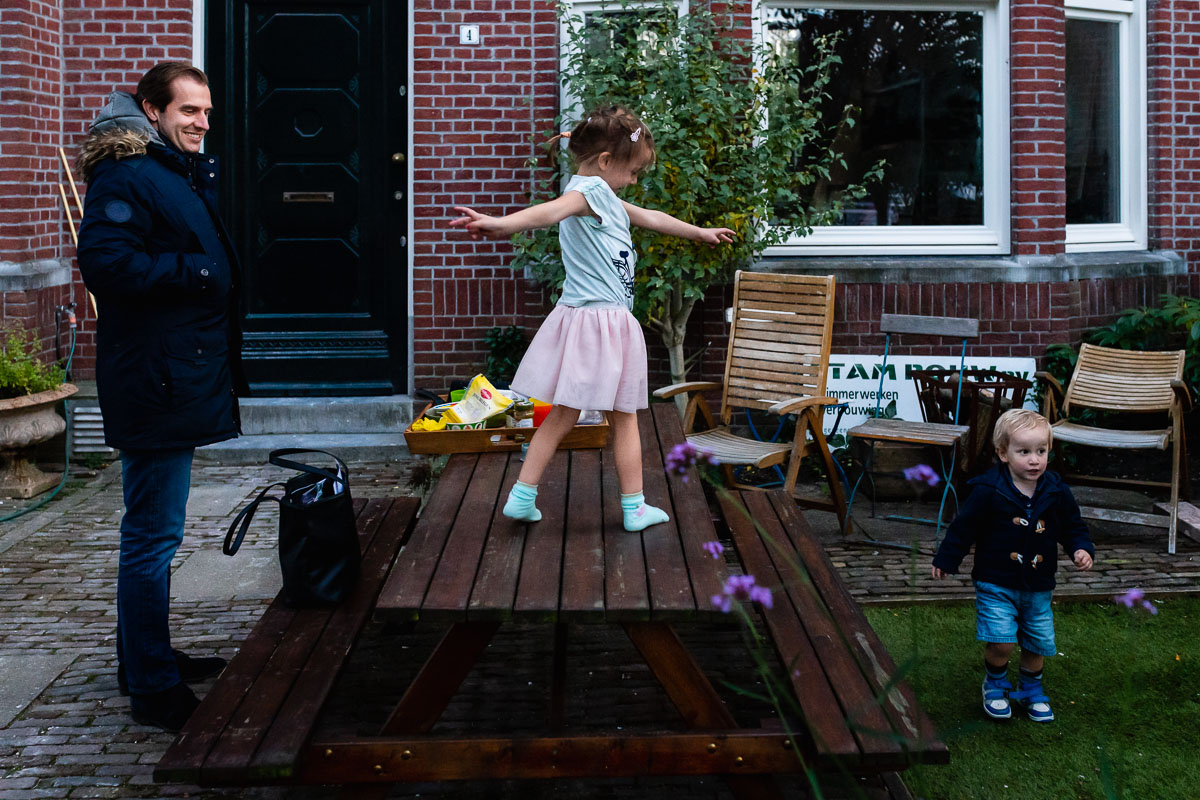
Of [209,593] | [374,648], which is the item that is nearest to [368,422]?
[209,593]

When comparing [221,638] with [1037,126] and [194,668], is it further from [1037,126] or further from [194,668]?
[1037,126]

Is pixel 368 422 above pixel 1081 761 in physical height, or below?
above

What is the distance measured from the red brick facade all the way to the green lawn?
10.6 ft

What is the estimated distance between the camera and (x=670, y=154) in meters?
6.83

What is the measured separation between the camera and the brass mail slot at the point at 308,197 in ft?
27.0

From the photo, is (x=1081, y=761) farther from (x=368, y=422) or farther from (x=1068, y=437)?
(x=368, y=422)

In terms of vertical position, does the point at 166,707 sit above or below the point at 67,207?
below

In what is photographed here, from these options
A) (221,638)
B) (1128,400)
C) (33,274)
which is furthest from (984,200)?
(33,274)

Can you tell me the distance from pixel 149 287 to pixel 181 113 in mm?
563

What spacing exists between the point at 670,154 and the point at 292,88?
2.79m

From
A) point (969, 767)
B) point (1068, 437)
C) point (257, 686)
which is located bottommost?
point (969, 767)

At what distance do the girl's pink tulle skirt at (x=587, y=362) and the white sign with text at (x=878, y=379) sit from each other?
4.17 metres

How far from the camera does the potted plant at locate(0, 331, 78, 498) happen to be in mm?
6824

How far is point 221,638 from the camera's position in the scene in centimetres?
475
